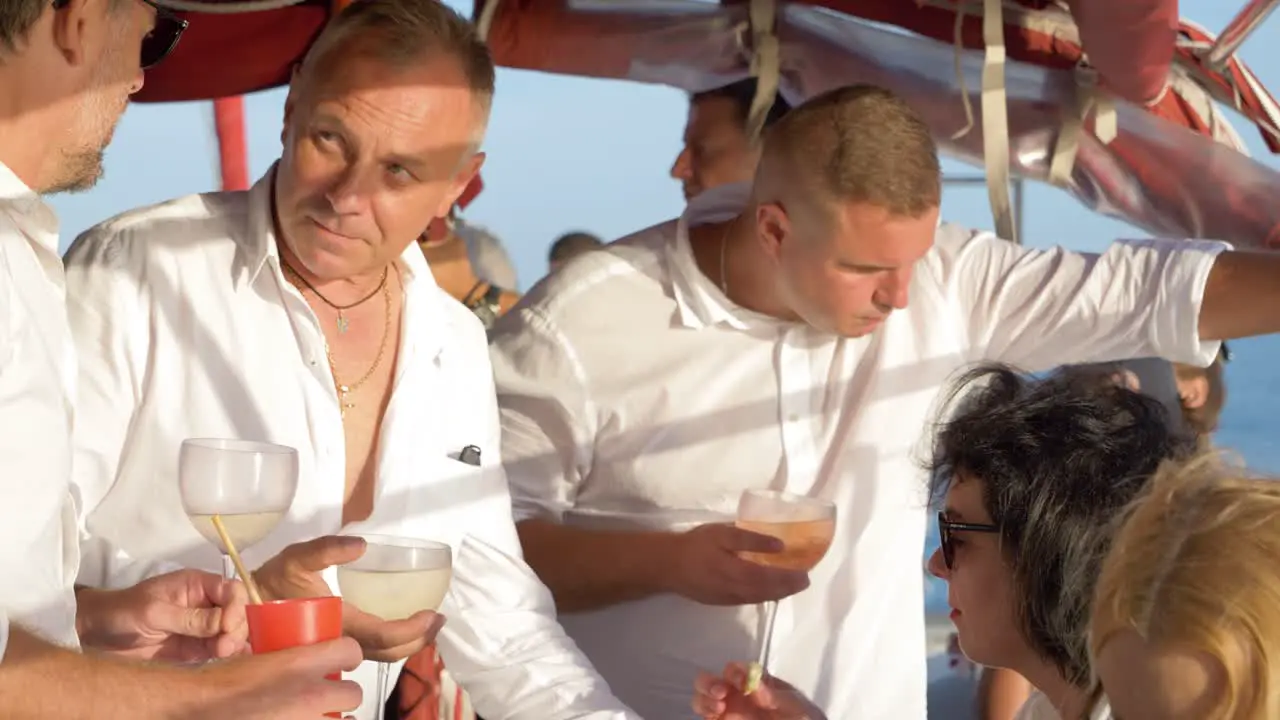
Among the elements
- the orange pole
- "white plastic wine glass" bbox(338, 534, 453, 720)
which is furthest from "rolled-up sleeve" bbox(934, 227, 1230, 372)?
the orange pole

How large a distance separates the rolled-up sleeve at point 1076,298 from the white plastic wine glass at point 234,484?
4.75ft

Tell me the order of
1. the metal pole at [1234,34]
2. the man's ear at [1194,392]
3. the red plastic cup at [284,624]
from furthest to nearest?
the man's ear at [1194,392] → the metal pole at [1234,34] → the red plastic cup at [284,624]

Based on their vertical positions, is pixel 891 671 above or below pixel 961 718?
above

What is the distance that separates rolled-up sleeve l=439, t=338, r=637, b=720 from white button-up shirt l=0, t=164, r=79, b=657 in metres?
0.82

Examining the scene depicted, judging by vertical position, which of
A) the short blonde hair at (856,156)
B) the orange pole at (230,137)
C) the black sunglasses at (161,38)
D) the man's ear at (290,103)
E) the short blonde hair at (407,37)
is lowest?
the orange pole at (230,137)

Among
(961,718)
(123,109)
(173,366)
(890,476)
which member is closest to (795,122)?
(890,476)

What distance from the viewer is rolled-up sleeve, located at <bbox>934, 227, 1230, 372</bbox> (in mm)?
2875

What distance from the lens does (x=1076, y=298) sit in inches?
116

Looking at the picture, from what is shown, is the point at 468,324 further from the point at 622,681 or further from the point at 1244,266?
the point at 1244,266

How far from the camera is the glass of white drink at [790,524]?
2.64 m

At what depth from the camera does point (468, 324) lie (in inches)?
107

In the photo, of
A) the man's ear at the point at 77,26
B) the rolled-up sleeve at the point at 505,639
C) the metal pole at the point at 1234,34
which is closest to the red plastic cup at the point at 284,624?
the man's ear at the point at 77,26

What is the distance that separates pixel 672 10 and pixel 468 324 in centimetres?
128

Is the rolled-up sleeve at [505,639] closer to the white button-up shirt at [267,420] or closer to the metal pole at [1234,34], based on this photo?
the white button-up shirt at [267,420]
